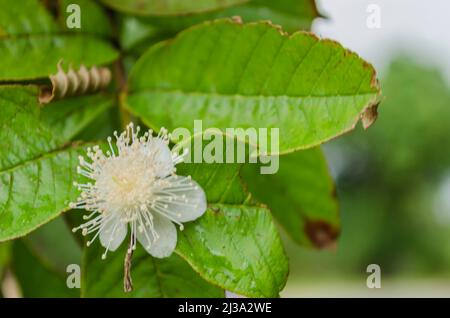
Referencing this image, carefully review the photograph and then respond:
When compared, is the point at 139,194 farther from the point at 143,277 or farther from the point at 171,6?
the point at 171,6

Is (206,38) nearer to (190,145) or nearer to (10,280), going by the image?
(190,145)

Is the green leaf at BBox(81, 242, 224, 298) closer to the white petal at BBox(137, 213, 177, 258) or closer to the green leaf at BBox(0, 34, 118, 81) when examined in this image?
the white petal at BBox(137, 213, 177, 258)

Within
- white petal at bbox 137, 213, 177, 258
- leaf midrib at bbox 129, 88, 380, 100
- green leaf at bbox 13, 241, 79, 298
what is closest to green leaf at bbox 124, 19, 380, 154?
leaf midrib at bbox 129, 88, 380, 100

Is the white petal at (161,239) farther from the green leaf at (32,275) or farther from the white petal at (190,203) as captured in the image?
the green leaf at (32,275)

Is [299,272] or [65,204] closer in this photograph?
[65,204]

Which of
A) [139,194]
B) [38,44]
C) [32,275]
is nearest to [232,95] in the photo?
[139,194]
